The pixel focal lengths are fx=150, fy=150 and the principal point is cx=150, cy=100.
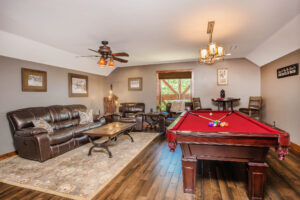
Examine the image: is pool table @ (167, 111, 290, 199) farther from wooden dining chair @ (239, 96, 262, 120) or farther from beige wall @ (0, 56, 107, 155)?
beige wall @ (0, 56, 107, 155)

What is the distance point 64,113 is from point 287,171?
5053 mm

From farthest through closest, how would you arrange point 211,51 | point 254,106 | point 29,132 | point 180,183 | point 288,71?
point 254,106 → point 288,71 → point 29,132 → point 211,51 → point 180,183

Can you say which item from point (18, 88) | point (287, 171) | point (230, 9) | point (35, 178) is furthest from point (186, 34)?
point (18, 88)

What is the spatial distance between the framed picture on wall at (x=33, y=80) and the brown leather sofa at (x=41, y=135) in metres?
0.59

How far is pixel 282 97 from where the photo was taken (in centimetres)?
386

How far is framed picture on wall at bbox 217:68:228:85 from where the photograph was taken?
5.67 meters

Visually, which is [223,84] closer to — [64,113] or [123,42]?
[123,42]

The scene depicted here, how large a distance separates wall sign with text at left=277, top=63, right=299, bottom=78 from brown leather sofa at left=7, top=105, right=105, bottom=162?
5005 millimetres

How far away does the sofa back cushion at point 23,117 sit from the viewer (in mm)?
3186

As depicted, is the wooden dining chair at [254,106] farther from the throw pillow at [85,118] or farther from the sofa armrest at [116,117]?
the throw pillow at [85,118]

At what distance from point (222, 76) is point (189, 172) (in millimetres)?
4826

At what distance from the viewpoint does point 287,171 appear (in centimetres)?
236

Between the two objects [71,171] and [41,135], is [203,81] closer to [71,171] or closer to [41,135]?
[71,171]

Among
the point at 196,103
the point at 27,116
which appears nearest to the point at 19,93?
the point at 27,116
